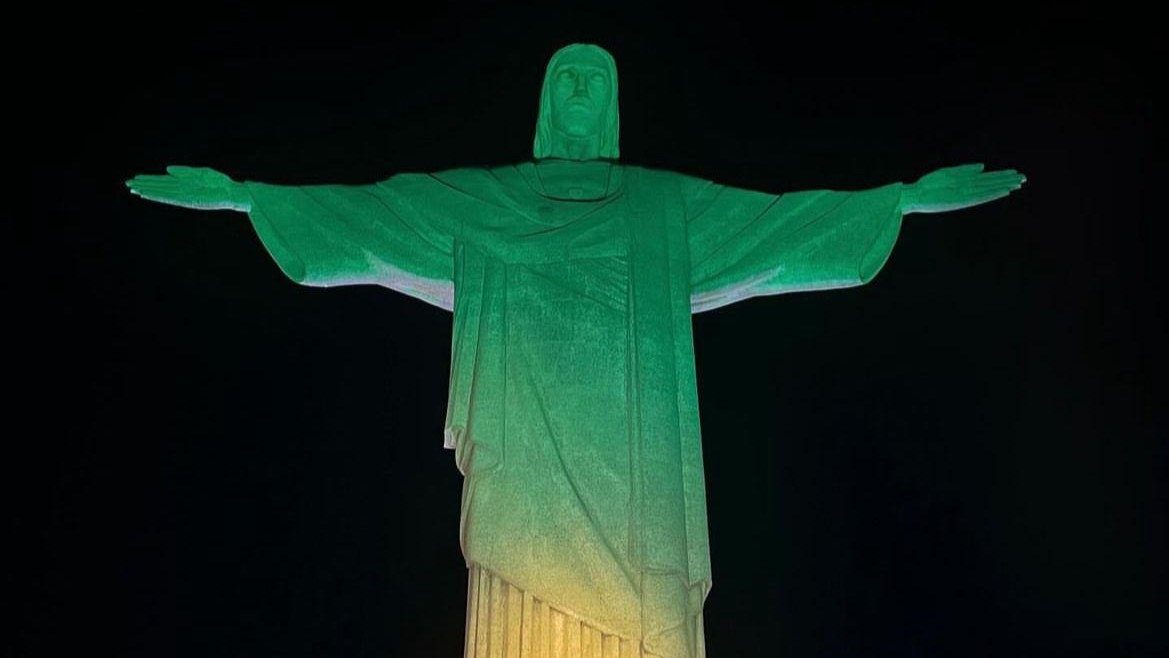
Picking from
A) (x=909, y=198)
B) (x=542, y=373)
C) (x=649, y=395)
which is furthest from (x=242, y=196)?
(x=909, y=198)

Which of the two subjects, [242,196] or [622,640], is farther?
[242,196]

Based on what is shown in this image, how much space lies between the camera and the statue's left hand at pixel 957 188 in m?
6.77

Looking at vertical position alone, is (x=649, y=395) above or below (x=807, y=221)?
below

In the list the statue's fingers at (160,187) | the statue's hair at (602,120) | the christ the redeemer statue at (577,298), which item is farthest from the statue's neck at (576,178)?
the statue's fingers at (160,187)

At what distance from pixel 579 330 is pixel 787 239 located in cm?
107

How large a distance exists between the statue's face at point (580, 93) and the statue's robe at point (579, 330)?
0.83ft

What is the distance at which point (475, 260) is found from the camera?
22.0 feet

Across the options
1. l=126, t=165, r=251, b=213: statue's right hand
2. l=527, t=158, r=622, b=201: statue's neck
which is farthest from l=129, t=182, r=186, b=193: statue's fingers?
l=527, t=158, r=622, b=201: statue's neck

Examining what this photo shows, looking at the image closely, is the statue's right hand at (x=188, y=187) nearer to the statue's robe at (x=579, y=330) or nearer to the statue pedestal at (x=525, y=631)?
the statue's robe at (x=579, y=330)

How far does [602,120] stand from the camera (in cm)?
726

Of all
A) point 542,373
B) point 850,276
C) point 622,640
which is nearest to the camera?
point 622,640

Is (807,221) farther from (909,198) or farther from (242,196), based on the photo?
(242,196)

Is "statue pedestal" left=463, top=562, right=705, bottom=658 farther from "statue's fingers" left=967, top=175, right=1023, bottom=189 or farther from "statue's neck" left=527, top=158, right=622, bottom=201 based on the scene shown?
"statue's fingers" left=967, top=175, right=1023, bottom=189

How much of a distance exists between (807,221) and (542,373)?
143 cm
